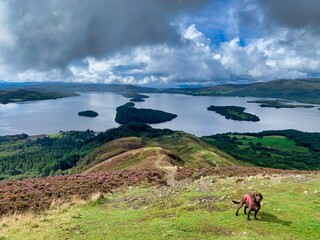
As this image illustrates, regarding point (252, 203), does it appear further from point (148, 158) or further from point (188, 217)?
point (148, 158)

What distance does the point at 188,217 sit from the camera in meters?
16.7

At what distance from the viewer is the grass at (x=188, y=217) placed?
14047mm

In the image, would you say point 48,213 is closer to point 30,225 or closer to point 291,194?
point 30,225

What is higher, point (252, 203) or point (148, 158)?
point (252, 203)

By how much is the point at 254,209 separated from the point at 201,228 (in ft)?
9.54

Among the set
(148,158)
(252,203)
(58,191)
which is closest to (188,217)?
(252,203)

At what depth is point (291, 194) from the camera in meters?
20.4

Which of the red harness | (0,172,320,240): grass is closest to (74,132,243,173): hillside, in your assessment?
(0,172,320,240): grass

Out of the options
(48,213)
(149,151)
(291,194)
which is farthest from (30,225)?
(149,151)

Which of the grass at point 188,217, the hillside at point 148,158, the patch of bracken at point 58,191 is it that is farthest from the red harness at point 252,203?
the hillside at point 148,158

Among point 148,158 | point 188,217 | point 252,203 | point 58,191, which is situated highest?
point 252,203

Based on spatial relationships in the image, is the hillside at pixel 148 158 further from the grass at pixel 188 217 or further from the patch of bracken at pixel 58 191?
the grass at pixel 188 217

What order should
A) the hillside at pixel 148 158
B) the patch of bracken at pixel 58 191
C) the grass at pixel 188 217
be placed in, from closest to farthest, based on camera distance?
1. the grass at pixel 188 217
2. the patch of bracken at pixel 58 191
3. the hillside at pixel 148 158

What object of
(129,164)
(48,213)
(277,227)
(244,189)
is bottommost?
(129,164)
